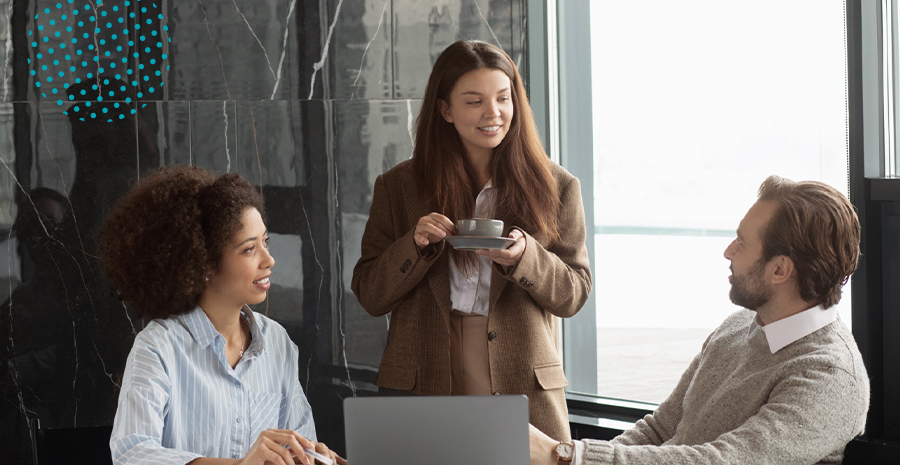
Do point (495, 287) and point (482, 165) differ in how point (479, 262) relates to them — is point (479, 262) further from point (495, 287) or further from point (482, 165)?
point (482, 165)

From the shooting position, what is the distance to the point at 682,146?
10.9ft

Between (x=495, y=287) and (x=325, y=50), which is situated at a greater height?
(x=325, y=50)

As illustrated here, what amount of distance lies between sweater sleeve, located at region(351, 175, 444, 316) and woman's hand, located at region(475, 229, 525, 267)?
18 cm

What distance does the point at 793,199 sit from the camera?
1.79 meters

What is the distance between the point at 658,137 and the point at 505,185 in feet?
4.40

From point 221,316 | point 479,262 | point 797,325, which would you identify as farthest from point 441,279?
point 797,325

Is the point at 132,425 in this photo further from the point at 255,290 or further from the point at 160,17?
the point at 160,17

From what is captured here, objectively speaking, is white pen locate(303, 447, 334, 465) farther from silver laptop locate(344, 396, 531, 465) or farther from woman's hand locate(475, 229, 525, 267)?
woman's hand locate(475, 229, 525, 267)

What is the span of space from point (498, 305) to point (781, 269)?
79 centimetres

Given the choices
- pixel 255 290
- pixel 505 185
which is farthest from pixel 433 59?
pixel 255 290

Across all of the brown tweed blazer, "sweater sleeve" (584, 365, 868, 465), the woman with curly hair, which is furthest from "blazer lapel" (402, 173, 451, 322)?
"sweater sleeve" (584, 365, 868, 465)

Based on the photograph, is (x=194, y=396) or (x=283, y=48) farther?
(x=283, y=48)
